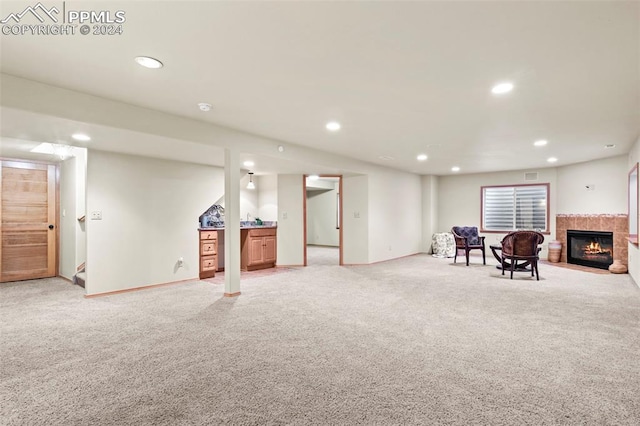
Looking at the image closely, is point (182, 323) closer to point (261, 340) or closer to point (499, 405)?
point (261, 340)

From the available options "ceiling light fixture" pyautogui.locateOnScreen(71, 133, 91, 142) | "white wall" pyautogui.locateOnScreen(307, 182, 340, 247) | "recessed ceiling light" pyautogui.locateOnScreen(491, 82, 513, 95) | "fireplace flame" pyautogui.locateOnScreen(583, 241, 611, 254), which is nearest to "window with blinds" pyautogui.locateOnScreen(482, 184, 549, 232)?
"fireplace flame" pyautogui.locateOnScreen(583, 241, 611, 254)

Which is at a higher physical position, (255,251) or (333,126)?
(333,126)

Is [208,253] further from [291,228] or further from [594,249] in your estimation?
[594,249]

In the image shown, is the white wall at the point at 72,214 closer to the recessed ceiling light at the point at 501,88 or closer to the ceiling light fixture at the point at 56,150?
the ceiling light fixture at the point at 56,150

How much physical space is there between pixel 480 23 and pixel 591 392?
2.53 metres

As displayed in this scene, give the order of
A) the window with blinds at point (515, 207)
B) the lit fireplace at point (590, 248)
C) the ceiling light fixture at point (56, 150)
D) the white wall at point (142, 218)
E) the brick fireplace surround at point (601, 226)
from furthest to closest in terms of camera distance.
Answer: the window with blinds at point (515, 207), the lit fireplace at point (590, 248), the brick fireplace surround at point (601, 226), the ceiling light fixture at point (56, 150), the white wall at point (142, 218)

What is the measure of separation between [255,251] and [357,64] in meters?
5.11

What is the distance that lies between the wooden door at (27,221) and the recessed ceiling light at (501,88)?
24.9 ft

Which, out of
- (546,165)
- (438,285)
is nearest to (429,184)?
(546,165)

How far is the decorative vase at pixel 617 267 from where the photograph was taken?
6.42 meters

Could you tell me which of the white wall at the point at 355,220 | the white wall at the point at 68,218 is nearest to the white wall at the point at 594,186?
the white wall at the point at 355,220

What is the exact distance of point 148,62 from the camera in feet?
8.64

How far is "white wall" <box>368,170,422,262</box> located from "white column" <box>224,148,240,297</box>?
12.4 ft

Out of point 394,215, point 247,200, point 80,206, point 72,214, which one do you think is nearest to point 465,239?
point 394,215
